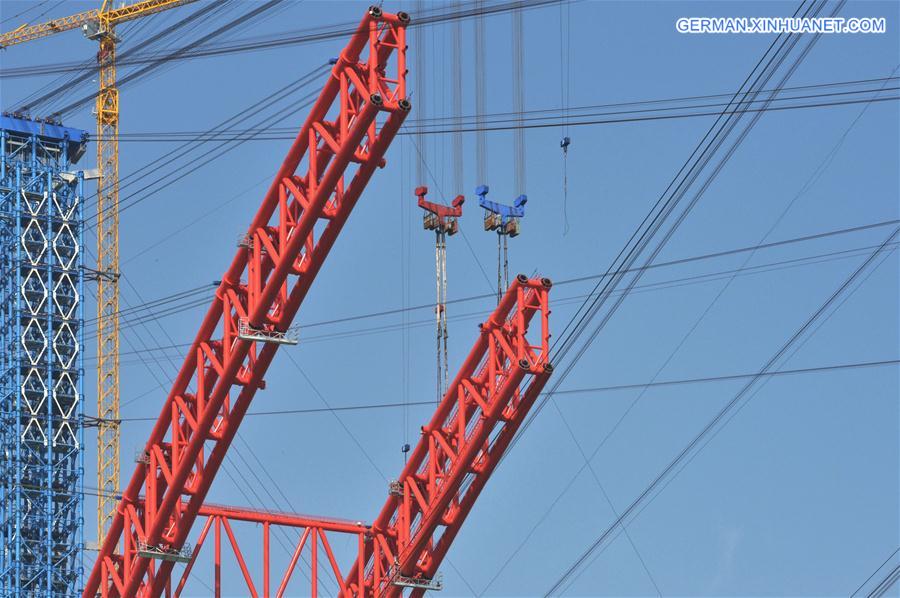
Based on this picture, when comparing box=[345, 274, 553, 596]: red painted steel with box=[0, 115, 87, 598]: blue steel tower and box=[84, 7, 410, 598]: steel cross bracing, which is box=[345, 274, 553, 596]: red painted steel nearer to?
box=[84, 7, 410, 598]: steel cross bracing

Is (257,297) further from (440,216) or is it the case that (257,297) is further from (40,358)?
(40,358)

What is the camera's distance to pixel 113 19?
13312 centimetres

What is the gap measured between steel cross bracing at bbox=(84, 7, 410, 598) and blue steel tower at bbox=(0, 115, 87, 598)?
3034 centimetres

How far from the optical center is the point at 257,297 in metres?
82.7

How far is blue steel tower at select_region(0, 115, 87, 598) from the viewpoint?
122875mm

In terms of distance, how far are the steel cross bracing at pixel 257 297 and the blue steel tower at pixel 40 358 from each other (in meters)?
30.3

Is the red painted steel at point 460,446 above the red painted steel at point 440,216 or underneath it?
underneath

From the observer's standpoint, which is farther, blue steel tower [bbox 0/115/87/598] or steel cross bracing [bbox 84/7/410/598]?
blue steel tower [bbox 0/115/87/598]

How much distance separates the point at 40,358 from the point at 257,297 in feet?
150

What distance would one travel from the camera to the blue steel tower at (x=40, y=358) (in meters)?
123

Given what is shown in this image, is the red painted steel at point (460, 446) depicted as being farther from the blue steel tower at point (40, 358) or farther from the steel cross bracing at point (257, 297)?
the blue steel tower at point (40, 358)

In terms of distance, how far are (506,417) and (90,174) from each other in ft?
160

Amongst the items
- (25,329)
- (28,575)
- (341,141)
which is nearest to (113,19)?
(25,329)

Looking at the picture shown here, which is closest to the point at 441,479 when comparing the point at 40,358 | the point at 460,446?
the point at 460,446
